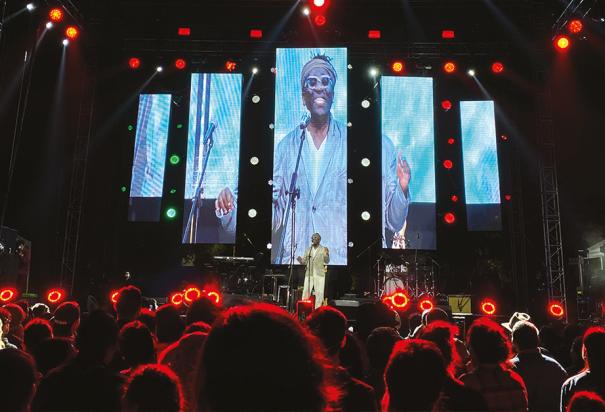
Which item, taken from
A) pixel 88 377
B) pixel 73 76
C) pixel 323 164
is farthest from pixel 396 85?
pixel 88 377

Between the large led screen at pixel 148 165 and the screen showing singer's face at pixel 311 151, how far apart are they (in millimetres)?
3026

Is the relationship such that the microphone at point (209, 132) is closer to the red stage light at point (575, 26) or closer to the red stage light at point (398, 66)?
the red stage light at point (398, 66)

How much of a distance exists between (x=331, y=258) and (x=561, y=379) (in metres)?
9.59

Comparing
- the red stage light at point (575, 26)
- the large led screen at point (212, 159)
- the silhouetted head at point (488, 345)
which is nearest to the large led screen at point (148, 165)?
the large led screen at point (212, 159)

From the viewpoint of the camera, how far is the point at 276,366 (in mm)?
1085

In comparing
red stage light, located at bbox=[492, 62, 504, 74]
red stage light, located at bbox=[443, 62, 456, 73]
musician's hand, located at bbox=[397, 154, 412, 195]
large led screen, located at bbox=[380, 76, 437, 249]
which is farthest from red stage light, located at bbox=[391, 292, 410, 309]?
red stage light, located at bbox=[492, 62, 504, 74]

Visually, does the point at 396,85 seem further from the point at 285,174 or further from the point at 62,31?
the point at 62,31

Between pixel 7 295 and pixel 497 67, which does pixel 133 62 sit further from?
pixel 497 67

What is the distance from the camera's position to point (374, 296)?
13.0 metres

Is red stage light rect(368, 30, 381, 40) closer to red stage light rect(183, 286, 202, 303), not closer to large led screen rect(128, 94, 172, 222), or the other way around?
large led screen rect(128, 94, 172, 222)

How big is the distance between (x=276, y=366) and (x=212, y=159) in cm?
1301

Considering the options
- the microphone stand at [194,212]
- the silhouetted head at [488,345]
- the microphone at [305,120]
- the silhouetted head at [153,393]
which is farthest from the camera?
the microphone at [305,120]

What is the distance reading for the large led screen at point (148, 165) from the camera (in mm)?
13930

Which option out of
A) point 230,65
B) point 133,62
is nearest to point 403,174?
point 230,65
